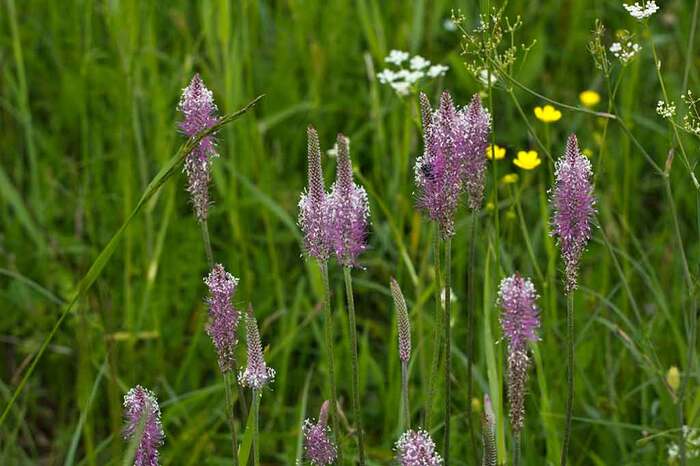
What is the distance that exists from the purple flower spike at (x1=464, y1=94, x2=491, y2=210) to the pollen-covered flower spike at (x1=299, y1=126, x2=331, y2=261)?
0.80 ft

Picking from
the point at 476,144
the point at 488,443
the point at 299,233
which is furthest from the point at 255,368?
the point at 299,233

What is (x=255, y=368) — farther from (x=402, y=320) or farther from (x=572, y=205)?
(x=572, y=205)

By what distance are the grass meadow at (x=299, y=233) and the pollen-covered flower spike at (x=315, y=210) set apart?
68 cm

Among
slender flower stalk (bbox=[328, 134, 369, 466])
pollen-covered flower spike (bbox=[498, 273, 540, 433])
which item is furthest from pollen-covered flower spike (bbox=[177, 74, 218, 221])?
pollen-covered flower spike (bbox=[498, 273, 540, 433])

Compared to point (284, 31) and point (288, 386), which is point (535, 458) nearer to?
point (288, 386)

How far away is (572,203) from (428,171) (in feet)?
0.75

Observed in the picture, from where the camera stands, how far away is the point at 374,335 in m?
3.44

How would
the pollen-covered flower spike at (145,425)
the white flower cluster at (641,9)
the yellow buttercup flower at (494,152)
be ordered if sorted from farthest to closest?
the white flower cluster at (641,9), the yellow buttercup flower at (494,152), the pollen-covered flower spike at (145,425)

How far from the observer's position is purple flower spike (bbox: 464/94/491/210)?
5.78 ft

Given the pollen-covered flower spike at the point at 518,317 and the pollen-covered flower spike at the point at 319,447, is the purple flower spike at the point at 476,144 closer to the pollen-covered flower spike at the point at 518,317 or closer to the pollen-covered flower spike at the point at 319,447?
the pollen-covered flower spike at the point at 518,317

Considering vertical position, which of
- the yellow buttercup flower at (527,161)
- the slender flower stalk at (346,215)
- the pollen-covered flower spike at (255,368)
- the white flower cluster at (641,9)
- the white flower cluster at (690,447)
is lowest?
the pollen-covered flower spike at (255,368)

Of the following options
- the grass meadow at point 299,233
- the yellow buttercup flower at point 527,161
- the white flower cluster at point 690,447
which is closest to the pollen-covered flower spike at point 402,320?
the grass meadow at point 299,233

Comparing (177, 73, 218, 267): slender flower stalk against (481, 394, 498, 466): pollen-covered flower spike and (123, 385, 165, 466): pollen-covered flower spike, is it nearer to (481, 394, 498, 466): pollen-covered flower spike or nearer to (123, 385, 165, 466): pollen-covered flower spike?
(123, 385, 165, 466): pollen-covered flower spike

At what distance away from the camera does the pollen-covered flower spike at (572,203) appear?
169 cm
